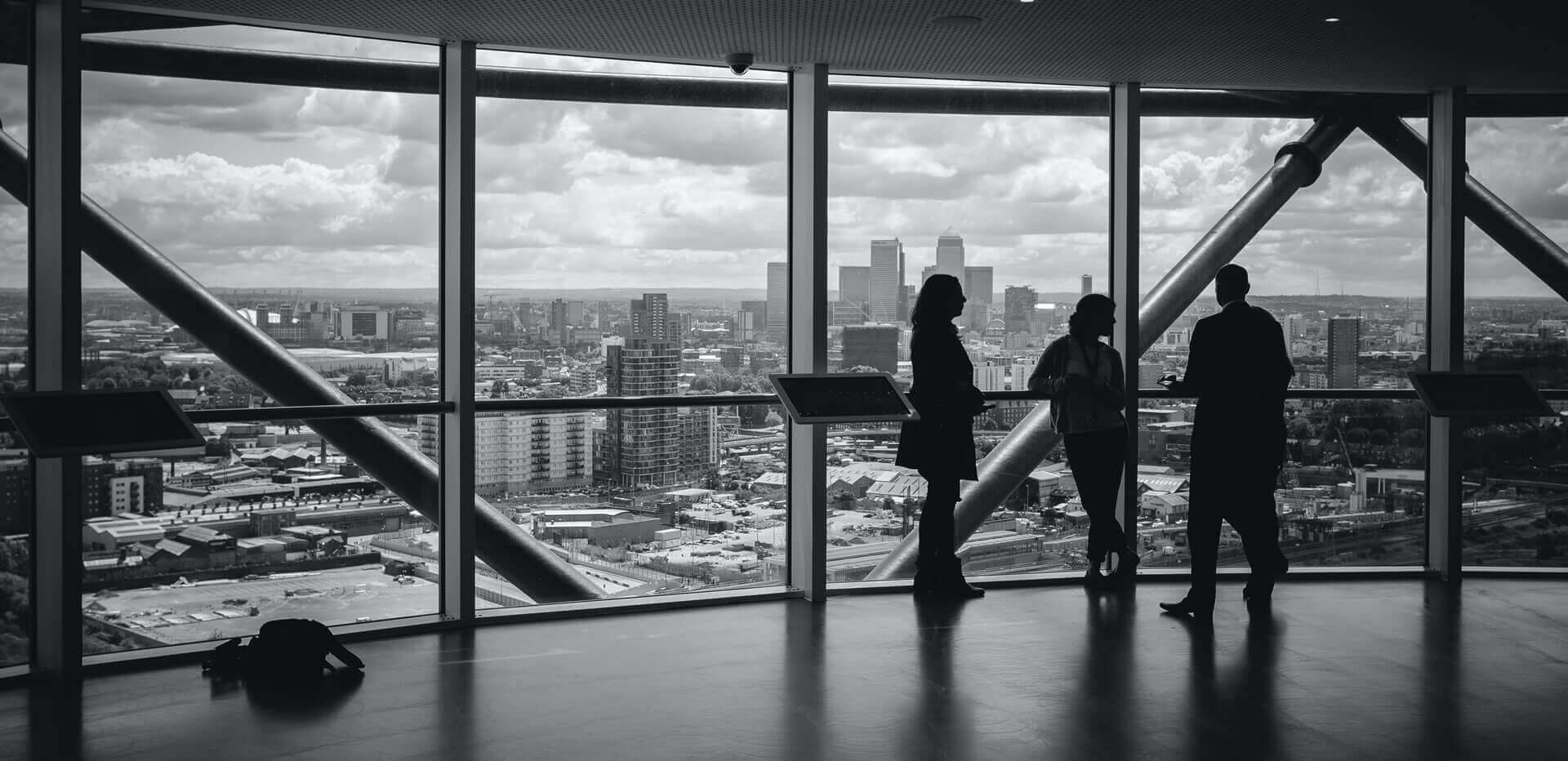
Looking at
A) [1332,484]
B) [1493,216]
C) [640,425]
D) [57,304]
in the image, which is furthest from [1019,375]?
[57,304]

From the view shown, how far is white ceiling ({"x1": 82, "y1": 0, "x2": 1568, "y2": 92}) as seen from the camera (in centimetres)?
541

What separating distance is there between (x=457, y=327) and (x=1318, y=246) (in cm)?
554

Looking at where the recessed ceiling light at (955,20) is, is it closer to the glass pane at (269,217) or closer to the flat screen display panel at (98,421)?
the glass pane at (269,217)

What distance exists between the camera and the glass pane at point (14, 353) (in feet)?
17.3

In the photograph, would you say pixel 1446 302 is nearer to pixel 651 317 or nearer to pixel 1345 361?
pixel 1345 361

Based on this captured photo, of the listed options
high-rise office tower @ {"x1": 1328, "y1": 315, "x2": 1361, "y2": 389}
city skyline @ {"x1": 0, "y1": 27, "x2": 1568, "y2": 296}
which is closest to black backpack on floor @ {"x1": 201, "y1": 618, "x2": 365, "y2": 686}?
city skyline @ {"x1": 0, "y1": 27, "x2": 1568, "y2": 296}

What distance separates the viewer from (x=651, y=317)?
6785mm

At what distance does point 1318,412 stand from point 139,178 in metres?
6.98

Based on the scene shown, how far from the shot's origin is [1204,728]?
4434 mm

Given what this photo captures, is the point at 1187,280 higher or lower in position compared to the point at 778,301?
higher

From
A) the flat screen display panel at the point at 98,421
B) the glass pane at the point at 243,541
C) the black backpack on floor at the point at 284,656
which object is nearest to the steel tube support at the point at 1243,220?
the glass pane at the point at 243,541

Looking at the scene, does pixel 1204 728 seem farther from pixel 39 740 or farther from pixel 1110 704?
pixel 39 740

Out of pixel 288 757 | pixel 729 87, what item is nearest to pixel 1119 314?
pixel 729 87

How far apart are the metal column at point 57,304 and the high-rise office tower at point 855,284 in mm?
3894
